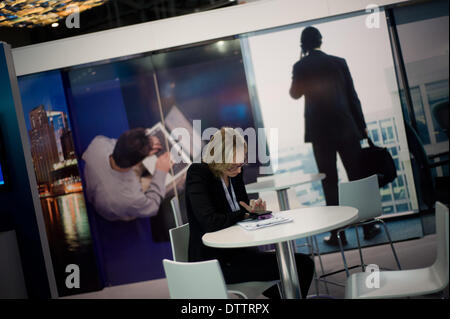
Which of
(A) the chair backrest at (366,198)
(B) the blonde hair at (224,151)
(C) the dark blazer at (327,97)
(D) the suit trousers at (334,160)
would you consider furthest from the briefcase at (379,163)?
(B) the blonde hair at (224,151)

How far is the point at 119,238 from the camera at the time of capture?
17.5 ft

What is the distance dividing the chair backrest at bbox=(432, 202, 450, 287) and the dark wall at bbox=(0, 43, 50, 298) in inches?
119

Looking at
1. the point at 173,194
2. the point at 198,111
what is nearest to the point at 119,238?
the point at 173,194

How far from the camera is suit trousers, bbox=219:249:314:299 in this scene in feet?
8.41

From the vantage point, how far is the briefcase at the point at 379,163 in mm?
4984

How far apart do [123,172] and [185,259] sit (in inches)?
96.7

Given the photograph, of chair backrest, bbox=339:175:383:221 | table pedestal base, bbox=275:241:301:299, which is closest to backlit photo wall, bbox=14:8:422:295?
chair backrest, bbox=339:175:383:221

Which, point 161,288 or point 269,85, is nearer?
point 161,288

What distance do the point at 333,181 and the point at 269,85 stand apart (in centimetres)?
133

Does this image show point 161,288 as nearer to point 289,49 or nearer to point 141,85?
point 141,85

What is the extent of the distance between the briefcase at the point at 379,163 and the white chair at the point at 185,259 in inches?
106

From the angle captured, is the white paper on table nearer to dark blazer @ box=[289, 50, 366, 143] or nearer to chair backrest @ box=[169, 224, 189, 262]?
chair backrest @ box=[169, 224, 189, 262]

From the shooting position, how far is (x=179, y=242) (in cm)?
306

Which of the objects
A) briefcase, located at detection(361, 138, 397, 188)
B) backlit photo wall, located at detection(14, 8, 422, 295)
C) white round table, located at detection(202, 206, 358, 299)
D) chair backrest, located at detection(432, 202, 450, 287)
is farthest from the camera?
backlit photo wall, located at detection(14, 8, 422, 295)
